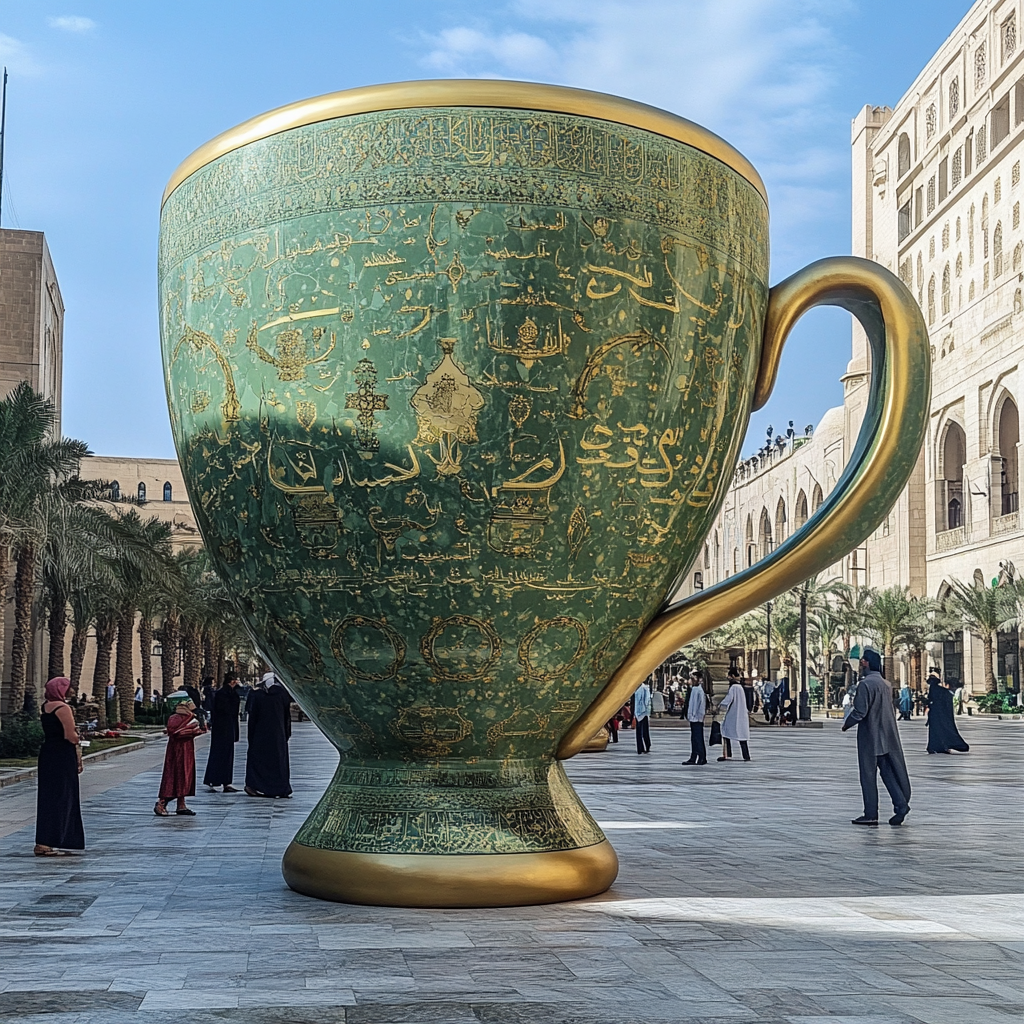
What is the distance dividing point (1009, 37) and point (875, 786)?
1478 inches

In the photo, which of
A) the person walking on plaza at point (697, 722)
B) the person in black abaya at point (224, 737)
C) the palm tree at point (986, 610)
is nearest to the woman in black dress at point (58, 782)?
the person in black abaya at point (224, 737)

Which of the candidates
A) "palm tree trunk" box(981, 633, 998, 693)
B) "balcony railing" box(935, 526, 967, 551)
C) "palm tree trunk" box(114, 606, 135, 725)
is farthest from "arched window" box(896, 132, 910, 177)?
"palm tree trunk" box(114, 606, 135, 725)

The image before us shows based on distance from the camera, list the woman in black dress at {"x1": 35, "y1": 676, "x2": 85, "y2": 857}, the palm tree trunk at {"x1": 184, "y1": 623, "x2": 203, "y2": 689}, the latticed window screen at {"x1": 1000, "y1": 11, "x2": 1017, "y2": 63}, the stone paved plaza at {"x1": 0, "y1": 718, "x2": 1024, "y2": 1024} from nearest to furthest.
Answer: the stone paved plaza at {"x1": 0, "y1": 718, "x2": 1024, "y2": 1024} < the woman in black dress at {"x1": 35, "y1": 676, "x2": 85, "y2": 857} < the palm tree trunk at {"x1": 184, "y1": 623, "x2": 203, "y2": 689} < the latticed window screen at {"x1": 1000, "y1": 11, "x2": 1017, "y2": 63}

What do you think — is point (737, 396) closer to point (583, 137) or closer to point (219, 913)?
point (583, 137)

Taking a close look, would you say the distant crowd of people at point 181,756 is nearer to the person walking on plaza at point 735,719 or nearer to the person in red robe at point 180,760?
the person in red robe at point 180,760

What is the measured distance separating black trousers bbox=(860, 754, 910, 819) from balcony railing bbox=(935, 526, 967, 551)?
3468cm

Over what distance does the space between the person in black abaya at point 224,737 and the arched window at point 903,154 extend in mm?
41822

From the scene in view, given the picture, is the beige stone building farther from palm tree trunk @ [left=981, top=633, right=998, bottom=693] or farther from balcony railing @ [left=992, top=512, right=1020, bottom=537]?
palm tree trunk @ [left=981, top=633, right=998, bottom=693]

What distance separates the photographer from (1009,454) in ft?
132

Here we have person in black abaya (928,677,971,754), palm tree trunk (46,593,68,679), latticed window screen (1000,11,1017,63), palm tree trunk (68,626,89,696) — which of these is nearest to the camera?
person in black abaya (928,677,971,754)

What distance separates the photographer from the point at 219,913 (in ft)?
13.6

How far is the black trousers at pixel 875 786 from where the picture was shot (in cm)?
775

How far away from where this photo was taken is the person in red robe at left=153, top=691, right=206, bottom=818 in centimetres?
835

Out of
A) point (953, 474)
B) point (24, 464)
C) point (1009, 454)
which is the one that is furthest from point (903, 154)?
point (24, 464)
